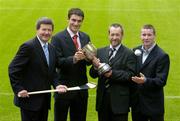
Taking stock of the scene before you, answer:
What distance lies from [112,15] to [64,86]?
48.7ft

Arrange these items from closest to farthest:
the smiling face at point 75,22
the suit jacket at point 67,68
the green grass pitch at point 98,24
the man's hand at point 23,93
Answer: the man's hand at point 23,93 < the smiling face at point 75,22 < the suit jacket at point 67,68 < the green grass pitch at point 98,24

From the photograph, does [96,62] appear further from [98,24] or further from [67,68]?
[98,24]

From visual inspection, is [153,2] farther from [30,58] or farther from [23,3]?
[30,58]

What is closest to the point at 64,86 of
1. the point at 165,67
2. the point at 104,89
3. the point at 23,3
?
the point at 104,89

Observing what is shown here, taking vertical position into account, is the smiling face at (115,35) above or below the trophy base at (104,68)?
above

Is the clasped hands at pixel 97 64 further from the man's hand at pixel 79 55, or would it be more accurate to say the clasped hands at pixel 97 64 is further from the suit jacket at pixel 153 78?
the suit jacket at pixel 153 78

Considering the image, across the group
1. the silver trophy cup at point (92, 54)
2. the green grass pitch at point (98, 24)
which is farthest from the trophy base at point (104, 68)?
the green grass pitch at point (98, 24)

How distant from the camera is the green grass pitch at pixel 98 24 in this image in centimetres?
1223

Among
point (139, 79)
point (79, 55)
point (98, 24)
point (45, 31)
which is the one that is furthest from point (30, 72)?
point (98, 24)

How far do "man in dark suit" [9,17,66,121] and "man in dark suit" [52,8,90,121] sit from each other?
0.57 m

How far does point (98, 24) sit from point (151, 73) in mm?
12714

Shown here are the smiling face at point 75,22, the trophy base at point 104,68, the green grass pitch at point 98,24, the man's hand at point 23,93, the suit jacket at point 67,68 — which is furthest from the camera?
the green grass pitch at point 98,24

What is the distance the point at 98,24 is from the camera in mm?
20594

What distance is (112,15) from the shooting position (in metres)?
22.3
